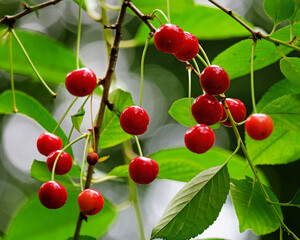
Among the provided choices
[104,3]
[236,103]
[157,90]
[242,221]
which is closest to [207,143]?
[236,103]

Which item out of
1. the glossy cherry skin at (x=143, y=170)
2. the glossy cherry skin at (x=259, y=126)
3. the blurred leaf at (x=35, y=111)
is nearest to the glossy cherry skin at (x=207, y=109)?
the glossy cherry skin at (x=259, y=126)

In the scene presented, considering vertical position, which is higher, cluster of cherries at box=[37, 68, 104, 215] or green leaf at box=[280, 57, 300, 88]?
green leaf at box=[280, 57, 300, 88]

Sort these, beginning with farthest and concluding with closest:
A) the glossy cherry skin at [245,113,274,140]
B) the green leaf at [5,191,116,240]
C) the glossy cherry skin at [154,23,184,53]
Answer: the green leaf at [5,191,116,240]
the glossy cherry skin at [154,23,184,53]
the glossy cherry skin at [245,113,274,140]

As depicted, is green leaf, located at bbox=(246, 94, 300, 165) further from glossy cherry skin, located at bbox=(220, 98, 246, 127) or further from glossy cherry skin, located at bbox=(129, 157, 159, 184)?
glossy cherry skin, located at bbox=(129, 157, 159, 184)

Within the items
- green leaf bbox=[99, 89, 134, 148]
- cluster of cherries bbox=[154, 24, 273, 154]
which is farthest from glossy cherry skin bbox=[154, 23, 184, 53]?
green leaf bbox=[99, 89, 134, 148]

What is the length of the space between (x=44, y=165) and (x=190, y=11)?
3.29ft

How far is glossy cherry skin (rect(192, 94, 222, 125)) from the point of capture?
1107 mm

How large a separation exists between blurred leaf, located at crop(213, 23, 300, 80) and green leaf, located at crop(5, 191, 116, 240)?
757 millimetres

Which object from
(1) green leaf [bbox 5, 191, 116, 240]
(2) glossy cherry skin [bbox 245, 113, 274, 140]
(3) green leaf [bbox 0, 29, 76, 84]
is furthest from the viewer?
(3) green leaf [bbox 0, 29, 76, 84]

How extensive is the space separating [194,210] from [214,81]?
1.11 feet

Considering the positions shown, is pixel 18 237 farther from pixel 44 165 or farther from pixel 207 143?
pixel 207 143

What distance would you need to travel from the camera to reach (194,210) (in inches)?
43.6

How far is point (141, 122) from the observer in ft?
3.92

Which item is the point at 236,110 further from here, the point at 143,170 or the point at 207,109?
the point at 143,170
